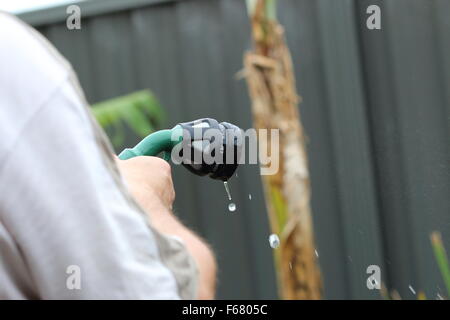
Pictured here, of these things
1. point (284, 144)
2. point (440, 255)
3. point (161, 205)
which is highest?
point (161, 205)

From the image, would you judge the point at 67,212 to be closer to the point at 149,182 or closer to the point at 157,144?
the point at 149,182

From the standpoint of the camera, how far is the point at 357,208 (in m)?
3.38

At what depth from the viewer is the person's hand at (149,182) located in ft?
3.28

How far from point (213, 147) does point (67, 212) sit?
1.61 feet

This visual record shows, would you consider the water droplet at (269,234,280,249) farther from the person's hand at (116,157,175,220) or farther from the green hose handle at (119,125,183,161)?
the person's hand at (116,157,175,220)

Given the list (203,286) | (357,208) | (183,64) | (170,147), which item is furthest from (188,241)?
(183,64)

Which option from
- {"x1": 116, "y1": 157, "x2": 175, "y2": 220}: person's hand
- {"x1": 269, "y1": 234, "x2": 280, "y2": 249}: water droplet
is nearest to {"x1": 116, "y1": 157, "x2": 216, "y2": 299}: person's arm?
{"x1": 116, "y1": 157, "x2": 175, "y2": 220}: person's hand

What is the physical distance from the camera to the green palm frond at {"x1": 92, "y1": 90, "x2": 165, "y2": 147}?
3580mm

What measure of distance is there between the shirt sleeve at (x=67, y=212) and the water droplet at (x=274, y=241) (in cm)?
265

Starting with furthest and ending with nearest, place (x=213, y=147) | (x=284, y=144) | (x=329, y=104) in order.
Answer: (x=284, y=144) < (x=329, y=104) < (x=213, y=147)

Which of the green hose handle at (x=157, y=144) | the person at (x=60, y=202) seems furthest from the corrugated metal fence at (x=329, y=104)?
the person at (x=60, y=202)

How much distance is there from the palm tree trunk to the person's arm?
7.74 feet


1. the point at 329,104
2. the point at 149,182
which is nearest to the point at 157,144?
the point at 149,182

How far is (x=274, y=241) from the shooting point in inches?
137
